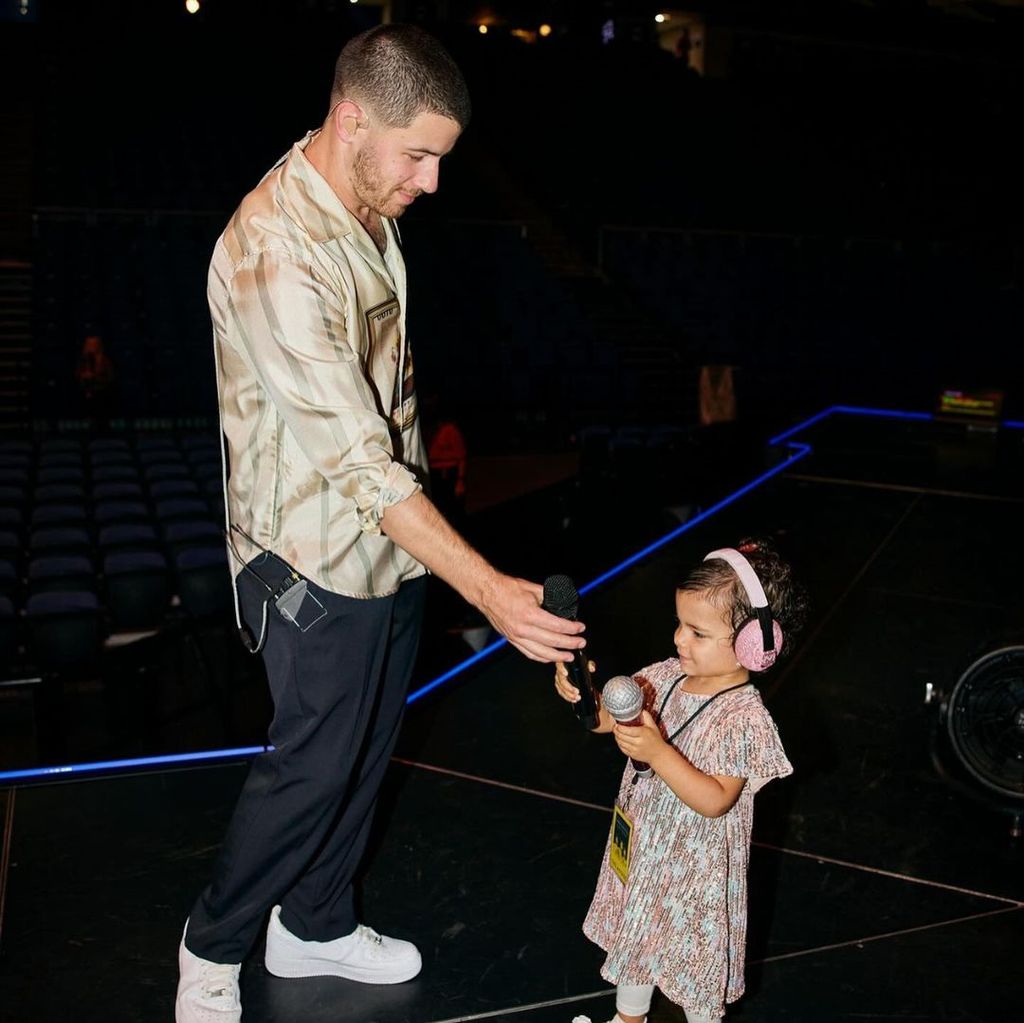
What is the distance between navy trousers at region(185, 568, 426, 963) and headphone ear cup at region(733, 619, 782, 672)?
53 centimetres

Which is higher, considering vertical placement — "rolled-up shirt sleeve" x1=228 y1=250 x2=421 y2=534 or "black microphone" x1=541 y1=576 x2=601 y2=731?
"rolled-up shirt sleeve" x1=228 y1=250 x2=421 y2=534

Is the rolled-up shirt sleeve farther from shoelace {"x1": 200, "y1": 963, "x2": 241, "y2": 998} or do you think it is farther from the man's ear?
shoelace {"x1": 200, "y1": 963, "x2": 241, "y2": 998}

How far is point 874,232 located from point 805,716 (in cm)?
1175

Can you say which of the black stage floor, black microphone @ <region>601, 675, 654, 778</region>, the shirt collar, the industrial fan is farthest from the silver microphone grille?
the industrial fan

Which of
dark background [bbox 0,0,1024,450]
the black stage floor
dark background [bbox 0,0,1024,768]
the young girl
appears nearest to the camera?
the young girl

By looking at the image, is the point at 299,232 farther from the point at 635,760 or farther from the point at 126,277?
the point at 126,277

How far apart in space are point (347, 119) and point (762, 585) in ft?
2.89

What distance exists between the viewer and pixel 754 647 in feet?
5.31

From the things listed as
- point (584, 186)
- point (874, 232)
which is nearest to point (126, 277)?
point (584, 186)

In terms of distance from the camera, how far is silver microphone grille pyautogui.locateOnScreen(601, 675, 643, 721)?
152 centimetres

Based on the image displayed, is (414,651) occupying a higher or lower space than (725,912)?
higher

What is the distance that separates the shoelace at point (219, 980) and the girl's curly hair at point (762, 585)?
3.07ft

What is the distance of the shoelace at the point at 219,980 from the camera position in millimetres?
1757

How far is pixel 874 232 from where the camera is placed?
13.5m
